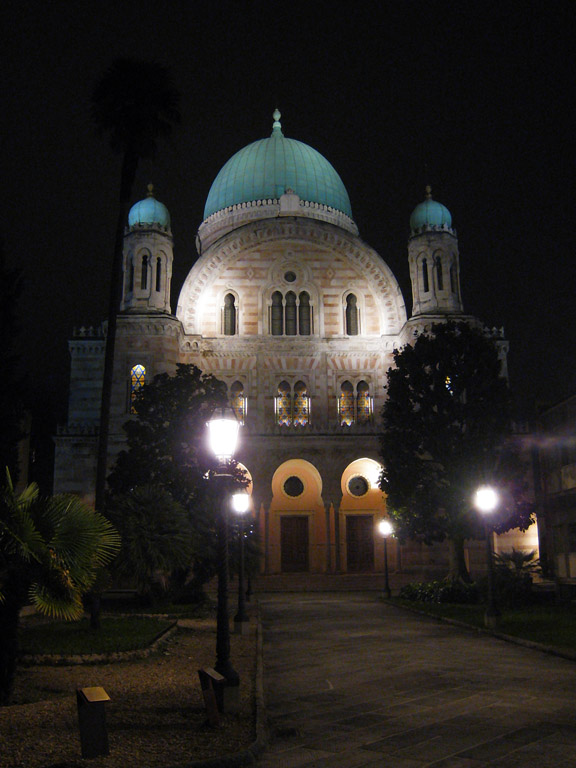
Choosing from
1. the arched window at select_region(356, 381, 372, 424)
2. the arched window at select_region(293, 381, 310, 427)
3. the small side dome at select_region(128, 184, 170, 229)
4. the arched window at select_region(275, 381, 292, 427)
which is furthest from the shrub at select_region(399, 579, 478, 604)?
the small side dome at select_region(128, 184, 170, 229)

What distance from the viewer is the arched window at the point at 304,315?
41.7m

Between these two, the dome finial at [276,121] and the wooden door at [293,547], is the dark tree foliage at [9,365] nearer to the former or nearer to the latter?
the wooden door at [293,547]

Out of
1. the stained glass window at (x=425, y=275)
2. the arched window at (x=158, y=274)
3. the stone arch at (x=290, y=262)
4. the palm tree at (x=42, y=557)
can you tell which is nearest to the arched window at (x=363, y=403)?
the stone arch at (x=290, y=262)

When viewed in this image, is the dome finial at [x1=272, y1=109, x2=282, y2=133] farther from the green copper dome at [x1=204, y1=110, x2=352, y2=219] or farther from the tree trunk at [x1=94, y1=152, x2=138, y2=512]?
the tree trunk at [x1=94, y1=152, x2=138, y2=512]

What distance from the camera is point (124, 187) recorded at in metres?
24.2

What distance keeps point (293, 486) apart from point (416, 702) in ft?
101

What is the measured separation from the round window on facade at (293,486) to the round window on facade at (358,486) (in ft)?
8.94

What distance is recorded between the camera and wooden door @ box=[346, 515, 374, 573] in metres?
39.3

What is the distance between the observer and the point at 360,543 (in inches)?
1559

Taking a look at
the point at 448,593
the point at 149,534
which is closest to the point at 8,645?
the point at 149,534

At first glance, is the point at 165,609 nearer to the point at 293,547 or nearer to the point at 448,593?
the point at 448,593

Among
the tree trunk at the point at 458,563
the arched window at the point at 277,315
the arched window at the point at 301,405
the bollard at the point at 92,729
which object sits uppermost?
the arched window at the point at 277,315

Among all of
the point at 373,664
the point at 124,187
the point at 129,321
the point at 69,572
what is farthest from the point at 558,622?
the point at 129,321

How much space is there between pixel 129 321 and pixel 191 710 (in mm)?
30692
